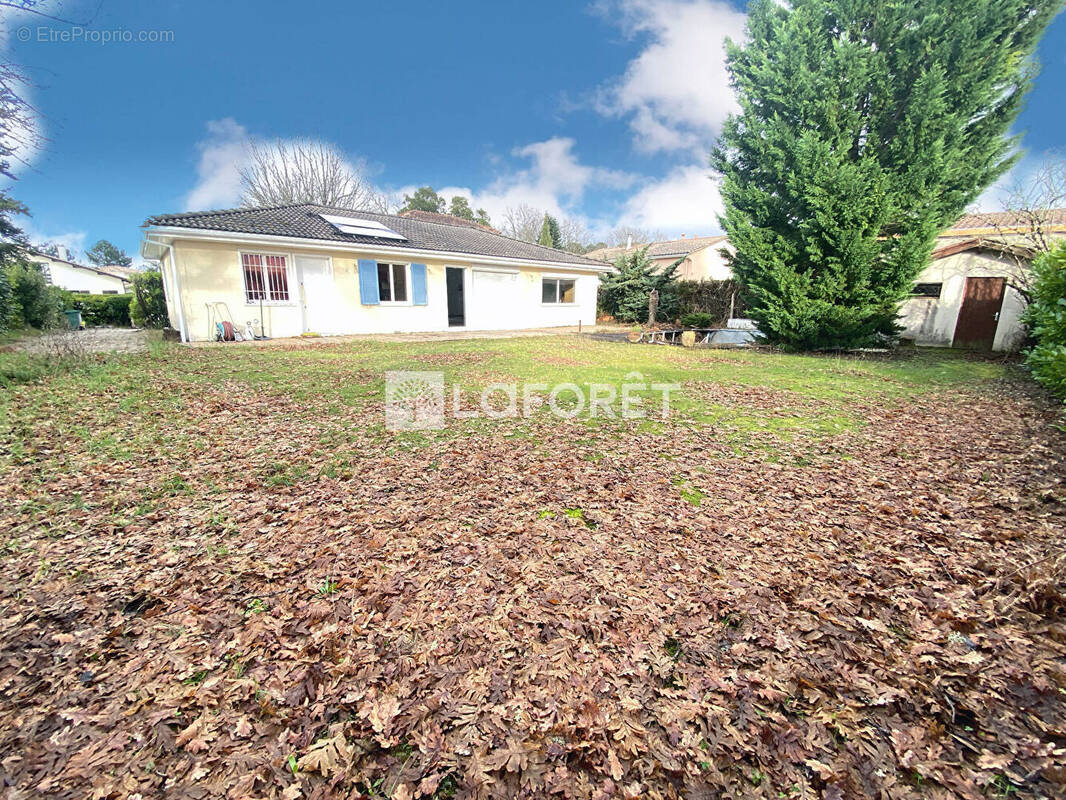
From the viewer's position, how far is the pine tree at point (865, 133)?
33.4 feet

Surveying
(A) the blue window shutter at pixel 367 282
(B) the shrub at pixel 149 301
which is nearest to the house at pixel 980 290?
(A) the blue window shutter at pixel 367 282

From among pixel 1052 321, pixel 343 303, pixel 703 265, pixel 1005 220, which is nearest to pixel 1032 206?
pixel 1005 220

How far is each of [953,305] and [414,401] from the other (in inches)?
656

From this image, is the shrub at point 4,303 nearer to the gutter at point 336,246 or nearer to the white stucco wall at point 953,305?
the gutter at point 336,246

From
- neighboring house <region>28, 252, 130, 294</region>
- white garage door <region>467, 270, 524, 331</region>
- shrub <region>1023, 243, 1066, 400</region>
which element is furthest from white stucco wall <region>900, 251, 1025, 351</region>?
neighboring house <region>28, 252, 130, 294</region>

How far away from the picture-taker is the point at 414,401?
21.0 ft

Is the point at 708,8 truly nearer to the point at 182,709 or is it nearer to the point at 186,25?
the point at 186,25

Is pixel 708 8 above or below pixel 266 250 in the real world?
above

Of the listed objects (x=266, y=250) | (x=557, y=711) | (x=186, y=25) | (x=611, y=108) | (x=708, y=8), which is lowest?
(x=557, y=711)

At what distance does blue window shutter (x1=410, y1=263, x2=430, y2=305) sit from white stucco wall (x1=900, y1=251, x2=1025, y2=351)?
15.2m

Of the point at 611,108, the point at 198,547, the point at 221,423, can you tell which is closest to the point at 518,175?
the point at 611,108

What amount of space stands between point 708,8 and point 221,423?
56.9ft

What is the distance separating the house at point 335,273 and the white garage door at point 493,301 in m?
0.04

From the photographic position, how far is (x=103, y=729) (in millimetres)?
1672
